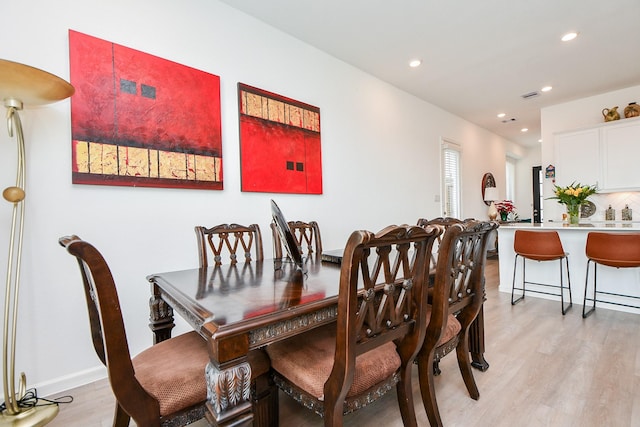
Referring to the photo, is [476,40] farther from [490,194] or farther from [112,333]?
[112,333]

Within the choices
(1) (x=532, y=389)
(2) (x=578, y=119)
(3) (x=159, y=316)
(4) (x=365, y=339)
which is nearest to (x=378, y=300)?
(4) (x=365, y=339)

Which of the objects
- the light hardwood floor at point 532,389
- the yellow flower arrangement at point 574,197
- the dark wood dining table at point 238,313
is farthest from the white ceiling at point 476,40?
the light hardwood floor at point 532,389

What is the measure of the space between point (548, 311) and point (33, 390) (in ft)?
14.2

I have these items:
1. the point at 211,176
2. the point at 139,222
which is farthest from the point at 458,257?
the point at 139,222

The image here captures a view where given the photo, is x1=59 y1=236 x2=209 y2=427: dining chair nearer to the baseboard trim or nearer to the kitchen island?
the baseboard trim

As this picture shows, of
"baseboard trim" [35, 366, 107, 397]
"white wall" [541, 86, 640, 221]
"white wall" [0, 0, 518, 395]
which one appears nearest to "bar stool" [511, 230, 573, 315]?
"white wall" [0, 0, 518, 395]

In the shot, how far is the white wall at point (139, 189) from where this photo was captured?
69.2 inches

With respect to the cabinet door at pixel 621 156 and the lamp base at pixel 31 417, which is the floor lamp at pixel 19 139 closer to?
the lamp base at pixel 31 417

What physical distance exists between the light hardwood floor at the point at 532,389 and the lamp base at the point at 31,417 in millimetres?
96

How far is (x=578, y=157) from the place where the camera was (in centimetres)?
485

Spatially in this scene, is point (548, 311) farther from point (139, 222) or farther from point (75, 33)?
point (75, 33)

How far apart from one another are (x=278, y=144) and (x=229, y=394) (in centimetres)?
234

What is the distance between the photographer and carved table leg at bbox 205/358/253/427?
87cm

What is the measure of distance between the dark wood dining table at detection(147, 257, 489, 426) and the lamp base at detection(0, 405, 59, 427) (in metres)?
0.61
